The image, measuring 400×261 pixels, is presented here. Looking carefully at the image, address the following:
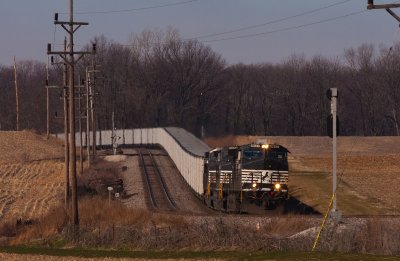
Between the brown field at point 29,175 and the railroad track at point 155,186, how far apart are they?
6.38 metres

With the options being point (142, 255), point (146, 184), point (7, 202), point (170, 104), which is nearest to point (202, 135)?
point (146, 184)

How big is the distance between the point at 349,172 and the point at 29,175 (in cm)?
3042

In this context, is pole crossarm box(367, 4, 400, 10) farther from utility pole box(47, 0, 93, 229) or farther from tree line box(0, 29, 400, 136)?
tree line box(0, 29, 400, 136)

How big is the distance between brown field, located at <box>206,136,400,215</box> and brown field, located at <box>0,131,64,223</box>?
44.2 feet

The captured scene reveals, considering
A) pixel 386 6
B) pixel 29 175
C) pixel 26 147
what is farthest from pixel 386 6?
pixel 26 147

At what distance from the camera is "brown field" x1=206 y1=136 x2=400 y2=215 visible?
50094mm

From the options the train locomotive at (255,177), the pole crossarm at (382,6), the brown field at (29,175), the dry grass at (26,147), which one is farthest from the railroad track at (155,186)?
the pole crossarm at (382,6)

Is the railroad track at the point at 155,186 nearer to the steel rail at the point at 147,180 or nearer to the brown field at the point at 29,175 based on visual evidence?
the steel rail at the point at 147,180

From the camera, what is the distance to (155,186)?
59.5 meters

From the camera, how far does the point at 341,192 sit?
55594 millimetres

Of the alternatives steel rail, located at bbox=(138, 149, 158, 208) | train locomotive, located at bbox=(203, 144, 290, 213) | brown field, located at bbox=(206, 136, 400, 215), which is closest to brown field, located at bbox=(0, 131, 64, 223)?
steel rail, located at bbox=(138, 149, 158, 208)

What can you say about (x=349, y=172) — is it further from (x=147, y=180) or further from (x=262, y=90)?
(x=262, y=90)

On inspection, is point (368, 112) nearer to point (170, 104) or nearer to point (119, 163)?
point (170, 104)

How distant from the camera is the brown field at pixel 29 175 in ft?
171
